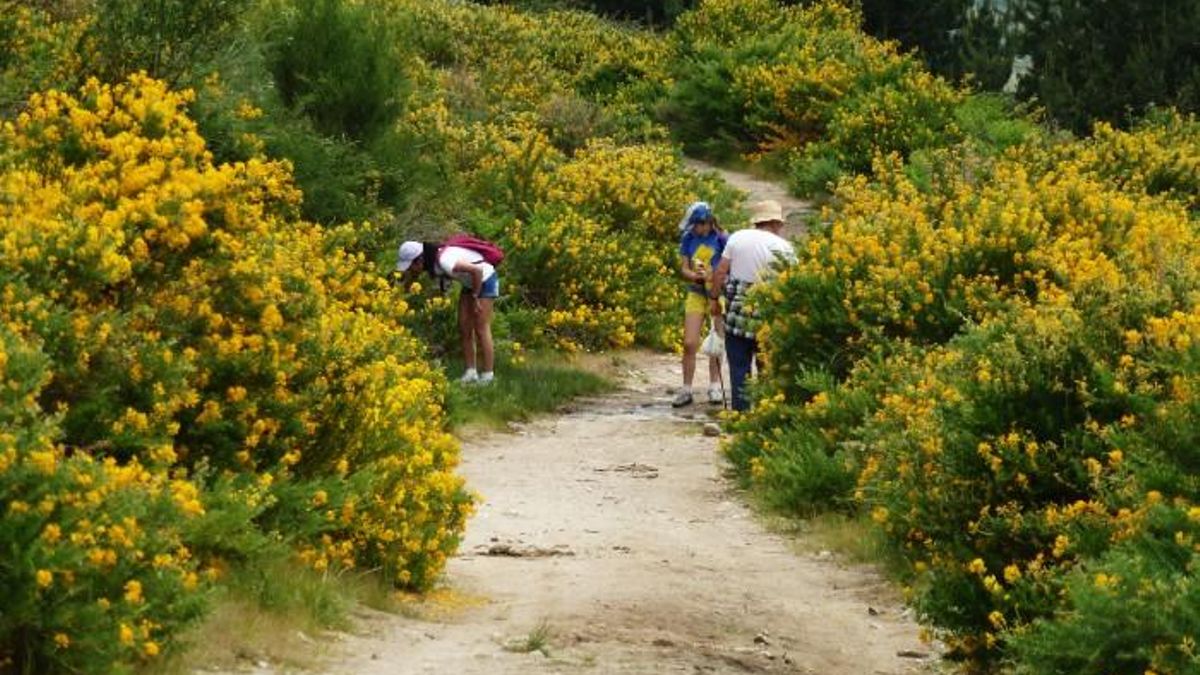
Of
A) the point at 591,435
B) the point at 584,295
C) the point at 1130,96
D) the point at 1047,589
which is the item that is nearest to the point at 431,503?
the point at 1047,589

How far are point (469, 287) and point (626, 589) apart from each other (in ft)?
24.8

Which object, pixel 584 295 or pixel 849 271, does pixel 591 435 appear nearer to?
pixel 849 271

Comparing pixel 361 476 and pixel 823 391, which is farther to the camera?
pixel 823 391

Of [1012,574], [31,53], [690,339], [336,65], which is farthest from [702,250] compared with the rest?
[1012,574]

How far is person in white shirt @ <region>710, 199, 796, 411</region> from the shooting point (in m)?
15.7

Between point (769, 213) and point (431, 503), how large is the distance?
7.02 meters

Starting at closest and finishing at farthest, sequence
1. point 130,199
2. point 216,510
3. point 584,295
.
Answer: point 216,510, point 130,199, point 584,295

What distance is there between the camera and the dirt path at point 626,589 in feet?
27.2

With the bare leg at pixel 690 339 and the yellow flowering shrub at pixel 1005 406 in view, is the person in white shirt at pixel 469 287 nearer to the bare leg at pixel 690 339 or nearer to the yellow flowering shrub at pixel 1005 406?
the bare leg at pixel 690 339

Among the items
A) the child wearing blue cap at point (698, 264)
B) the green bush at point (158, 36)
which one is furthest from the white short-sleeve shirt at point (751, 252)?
the green bush at point (158, 36)

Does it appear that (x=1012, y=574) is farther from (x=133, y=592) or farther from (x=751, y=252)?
(x=751, y=252)

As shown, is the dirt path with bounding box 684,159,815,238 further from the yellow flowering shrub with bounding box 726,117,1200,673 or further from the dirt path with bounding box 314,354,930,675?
the dirt path with bounding box 314,354,930,675

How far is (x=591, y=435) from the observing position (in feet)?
54.8

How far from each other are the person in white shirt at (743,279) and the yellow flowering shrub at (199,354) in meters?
5.66
